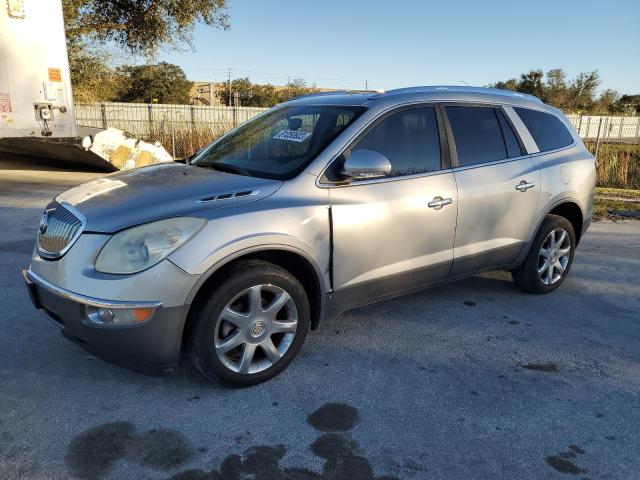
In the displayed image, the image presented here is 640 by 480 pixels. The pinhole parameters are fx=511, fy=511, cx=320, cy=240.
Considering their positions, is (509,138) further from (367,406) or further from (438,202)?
(367,406)

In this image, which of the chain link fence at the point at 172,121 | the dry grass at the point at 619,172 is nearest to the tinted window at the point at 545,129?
the dry grass at the point at 619,172

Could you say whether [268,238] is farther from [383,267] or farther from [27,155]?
[27,155]

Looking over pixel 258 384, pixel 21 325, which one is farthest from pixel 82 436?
pixel 21 325

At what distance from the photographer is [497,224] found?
4133 mm

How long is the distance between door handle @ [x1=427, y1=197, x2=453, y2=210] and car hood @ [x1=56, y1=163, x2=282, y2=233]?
3.81 feet

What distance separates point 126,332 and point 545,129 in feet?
12.8

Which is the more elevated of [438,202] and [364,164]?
[364,164]

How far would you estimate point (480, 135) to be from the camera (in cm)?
408

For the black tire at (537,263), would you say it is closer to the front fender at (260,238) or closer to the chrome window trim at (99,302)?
the front fender at (260,238)

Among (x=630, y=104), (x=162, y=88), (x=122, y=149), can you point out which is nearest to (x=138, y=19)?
(x=122, y=149)

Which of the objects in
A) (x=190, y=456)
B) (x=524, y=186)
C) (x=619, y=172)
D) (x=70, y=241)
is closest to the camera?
(x=190, y=456)

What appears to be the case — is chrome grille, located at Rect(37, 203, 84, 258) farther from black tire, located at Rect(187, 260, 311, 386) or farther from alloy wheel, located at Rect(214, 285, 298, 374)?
alloy wheel, located at Rect(214, 285, 298, 374)

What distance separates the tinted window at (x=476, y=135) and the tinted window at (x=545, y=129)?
416mm

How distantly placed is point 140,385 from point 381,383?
147 cm
